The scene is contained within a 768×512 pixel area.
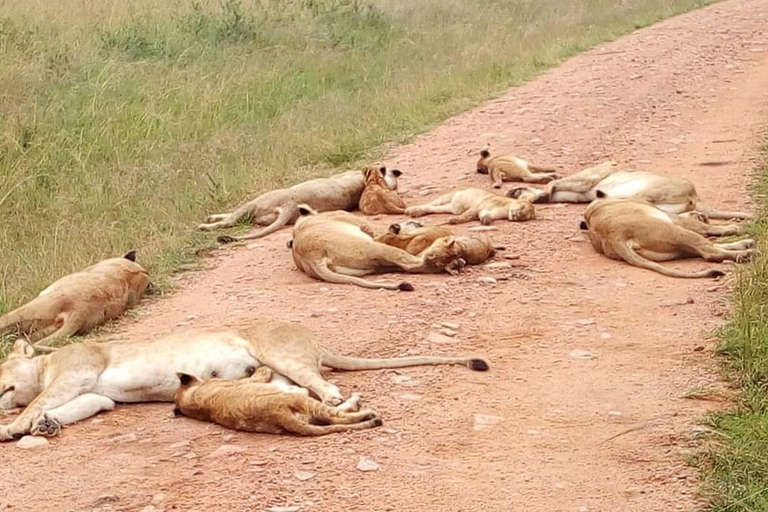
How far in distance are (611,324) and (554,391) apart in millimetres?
937

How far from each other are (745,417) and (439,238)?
9.20ft

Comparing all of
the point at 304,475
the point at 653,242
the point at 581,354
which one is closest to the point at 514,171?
the point at 653,242

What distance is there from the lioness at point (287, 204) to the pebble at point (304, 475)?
4148 millimetres

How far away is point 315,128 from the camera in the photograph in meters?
11.2

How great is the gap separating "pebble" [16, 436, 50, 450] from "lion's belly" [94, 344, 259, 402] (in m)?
0.42

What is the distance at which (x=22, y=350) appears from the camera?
558 cm

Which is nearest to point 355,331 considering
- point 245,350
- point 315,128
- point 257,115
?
point 245,350

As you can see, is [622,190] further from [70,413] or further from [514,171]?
[70,413]

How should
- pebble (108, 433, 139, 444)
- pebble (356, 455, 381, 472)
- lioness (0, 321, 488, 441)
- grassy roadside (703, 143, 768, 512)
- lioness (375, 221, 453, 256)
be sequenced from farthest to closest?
lioness (375, 221, 453, 256), lioness (0, 321, 488, 441), pebble (108, 433, 139, 444), pebble (356, 455, 381, 472), grassy roadside (703, 143, 768, 512)

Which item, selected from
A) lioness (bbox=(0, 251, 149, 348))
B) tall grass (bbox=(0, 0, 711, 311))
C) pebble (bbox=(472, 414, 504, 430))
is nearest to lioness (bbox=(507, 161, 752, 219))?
tall grass (bbox=(0, 0, 711, 311))

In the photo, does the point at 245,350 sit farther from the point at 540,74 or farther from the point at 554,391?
the point at 540,74

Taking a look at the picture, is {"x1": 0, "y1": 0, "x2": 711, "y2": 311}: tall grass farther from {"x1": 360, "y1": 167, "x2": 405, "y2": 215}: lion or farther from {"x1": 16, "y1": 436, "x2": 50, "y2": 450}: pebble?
{"x1": 16, "y1": 436, "x2": 50, "y2": 450}: pebble

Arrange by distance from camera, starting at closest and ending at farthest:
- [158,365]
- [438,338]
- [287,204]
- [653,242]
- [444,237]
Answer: [158,365]
[438,338]
[653,242]
[444,237]
[287,204]

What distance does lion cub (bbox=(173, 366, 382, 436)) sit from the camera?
15.1 feet
